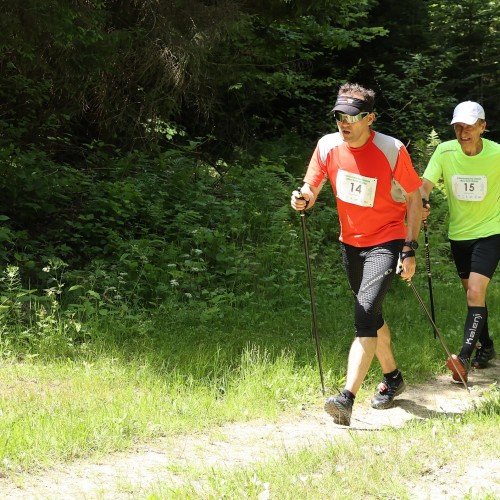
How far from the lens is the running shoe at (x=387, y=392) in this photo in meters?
6.15

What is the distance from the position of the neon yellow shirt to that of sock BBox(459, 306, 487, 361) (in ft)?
2.33

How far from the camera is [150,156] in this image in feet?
42.8

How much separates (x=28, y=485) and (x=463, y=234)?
4.60 meters

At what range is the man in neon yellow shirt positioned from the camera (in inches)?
270

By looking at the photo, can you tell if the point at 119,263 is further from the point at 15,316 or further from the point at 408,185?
the point at 408,185

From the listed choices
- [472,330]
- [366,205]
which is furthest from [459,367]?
[366,205]

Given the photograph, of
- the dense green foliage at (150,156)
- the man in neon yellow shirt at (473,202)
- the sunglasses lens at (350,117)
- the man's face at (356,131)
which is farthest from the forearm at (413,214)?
the dense green foliage at (150,156)

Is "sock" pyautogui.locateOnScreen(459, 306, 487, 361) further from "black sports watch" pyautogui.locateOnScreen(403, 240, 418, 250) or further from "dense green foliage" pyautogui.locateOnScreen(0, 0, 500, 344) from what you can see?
"dense green foliage" pyautogui.locateOnScreen(0, 0, 500, 344)

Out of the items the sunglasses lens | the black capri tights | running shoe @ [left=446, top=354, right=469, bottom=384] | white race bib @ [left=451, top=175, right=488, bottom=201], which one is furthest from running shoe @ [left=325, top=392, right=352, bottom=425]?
white race bib @ [left=451, top=175, right=488, bottom=201]

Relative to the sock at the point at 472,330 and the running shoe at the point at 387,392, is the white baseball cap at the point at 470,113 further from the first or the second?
the running shoe at the point at 387,392

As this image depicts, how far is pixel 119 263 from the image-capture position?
9.05m

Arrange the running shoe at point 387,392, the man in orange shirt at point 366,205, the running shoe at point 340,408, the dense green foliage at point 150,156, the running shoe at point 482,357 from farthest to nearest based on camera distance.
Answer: the dense green foliage at point 150,156 → the running shoe at point 482,357 → the running shoe at point 387,392 → the man in orange shirt at point 366,205 → the running shoe at point 340,408

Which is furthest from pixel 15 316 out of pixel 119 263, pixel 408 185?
pixel 408 185

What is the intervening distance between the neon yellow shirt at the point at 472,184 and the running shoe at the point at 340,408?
2.42m
